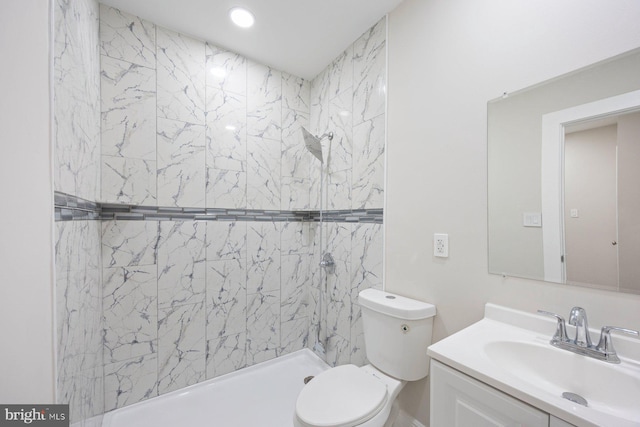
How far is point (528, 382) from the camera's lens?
0.78 m

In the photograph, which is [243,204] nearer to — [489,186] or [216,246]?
[216,246]

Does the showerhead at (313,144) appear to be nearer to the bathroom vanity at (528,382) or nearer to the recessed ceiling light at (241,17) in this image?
the recessed ceiling light at (241,17)

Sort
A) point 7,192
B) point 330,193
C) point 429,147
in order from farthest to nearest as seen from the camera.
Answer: point 330,193 < point 429,147 < point 7,192

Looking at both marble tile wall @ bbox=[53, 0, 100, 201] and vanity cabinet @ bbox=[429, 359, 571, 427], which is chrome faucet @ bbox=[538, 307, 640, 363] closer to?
vanity cabinet @ bbox=[429, 359, 571, 427]

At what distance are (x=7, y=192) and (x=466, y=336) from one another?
1598 mm

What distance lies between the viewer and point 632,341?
749 mm

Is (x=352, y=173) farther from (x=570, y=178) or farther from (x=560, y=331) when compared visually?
(x=560, y=331)

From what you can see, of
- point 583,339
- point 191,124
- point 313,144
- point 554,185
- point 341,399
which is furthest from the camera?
point 313,144

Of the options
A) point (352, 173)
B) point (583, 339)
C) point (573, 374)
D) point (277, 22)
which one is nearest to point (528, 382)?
point (573, 374)

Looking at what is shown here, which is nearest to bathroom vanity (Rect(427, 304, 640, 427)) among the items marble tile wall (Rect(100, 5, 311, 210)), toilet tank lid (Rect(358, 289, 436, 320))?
toilet tank lid (Rect(358, 289, 436, 320))

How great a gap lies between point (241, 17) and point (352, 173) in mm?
1269

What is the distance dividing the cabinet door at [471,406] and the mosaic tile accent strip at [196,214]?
3.16 ft

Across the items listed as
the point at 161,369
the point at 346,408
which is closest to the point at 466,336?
the point at 346,408

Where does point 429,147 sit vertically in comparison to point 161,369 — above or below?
above
